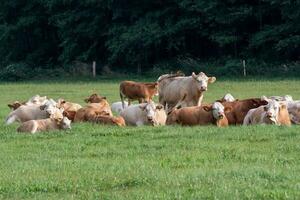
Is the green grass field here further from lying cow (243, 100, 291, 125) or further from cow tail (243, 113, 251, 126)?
cow tail (243, 113, 251, 126)

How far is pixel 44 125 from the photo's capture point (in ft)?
56.1

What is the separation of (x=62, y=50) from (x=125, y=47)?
31.8 ft

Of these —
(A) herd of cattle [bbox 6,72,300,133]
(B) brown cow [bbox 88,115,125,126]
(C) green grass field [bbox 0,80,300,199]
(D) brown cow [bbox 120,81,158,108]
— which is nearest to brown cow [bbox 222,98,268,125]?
(A) herd of cattle [bbox 6,72,300,133]

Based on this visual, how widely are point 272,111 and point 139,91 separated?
369 inches

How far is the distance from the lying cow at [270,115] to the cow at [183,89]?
4284 mm

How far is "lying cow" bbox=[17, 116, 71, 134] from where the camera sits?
16.7 meters

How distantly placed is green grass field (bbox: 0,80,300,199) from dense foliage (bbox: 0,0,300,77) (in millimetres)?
33380

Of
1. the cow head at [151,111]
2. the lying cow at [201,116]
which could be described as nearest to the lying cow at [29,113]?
the cow head at [151,111]

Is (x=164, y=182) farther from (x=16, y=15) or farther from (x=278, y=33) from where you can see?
(x=16, y=15)

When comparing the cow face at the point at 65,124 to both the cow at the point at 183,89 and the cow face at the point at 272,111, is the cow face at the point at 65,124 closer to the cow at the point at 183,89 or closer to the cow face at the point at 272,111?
the cow face at the point at 272,111

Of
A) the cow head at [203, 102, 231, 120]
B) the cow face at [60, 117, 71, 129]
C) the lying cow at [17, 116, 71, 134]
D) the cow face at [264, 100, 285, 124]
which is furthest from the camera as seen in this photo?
the cow head at [203, 102, 231, 120]

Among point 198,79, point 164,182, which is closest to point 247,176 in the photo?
point 164,182

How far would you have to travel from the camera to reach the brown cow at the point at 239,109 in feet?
60.6

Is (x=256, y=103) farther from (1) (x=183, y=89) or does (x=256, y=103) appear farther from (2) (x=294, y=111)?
(1) (x=183, y=89)
